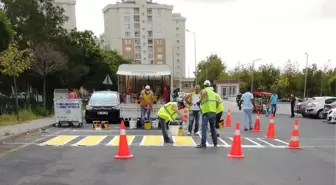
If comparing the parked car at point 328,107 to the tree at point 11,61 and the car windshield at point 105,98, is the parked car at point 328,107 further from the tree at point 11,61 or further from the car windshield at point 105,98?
the tree at point 11,61

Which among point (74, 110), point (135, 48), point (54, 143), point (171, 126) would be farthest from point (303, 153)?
point (135, 48)

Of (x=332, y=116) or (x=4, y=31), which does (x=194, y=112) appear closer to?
(x=4, y=31)

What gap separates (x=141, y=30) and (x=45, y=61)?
10351 cm

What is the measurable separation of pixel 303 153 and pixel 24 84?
2371 cm

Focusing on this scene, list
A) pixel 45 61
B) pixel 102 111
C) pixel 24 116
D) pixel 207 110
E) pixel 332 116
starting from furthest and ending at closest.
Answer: pixel 45 61
pixel 332 116
pixel 24 116
pixel 102 111
pixel 207 110

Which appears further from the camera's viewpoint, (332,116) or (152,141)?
(332,116)

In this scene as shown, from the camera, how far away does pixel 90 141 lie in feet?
43.1

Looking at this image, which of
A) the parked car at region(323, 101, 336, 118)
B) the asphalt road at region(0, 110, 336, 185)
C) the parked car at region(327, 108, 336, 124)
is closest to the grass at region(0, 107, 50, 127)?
the asphalt road at region(0, 110, 336, 185)

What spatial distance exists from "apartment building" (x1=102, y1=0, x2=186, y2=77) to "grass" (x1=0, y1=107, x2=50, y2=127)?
102 m

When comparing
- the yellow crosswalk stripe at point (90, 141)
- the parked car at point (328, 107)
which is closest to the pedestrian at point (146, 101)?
the yellow crosswalk stripe at point (90, 141)

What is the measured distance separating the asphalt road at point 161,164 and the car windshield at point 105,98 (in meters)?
8.21

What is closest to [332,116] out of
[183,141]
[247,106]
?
[247,106]

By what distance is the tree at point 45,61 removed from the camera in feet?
86.8

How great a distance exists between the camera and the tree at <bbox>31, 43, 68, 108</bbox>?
2645cm
